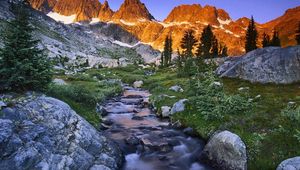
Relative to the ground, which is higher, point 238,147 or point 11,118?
point 11,118

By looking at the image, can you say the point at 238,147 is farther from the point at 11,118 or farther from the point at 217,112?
the point at 11,118

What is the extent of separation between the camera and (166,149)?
63.6 feet

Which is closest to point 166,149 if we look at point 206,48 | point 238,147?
point 238,147

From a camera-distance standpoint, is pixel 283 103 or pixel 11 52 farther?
pixel 283 103

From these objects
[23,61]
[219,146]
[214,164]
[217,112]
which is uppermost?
[23,61]

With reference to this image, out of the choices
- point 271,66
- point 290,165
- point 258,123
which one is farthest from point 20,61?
point 271,66

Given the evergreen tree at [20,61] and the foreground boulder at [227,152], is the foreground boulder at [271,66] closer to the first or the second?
the foreground boulder at [227,152]

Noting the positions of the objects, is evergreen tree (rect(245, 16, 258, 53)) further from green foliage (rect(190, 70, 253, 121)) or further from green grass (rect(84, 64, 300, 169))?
green foliage (rect(190, 70, 253, 121))

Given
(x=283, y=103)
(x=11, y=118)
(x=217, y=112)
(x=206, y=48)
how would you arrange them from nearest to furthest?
(x=11, y=118), (x=217, y=112), (x=283, y=103), (x=206, y=48)

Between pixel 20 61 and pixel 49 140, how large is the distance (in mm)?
5741

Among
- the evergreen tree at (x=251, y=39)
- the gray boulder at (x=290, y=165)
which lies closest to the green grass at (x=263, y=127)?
the gray boulder at (x=290, y=165)

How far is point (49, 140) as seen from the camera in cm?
1291

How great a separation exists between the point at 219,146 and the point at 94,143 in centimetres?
755

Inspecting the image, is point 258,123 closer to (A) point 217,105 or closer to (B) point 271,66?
(A) point 217,105
